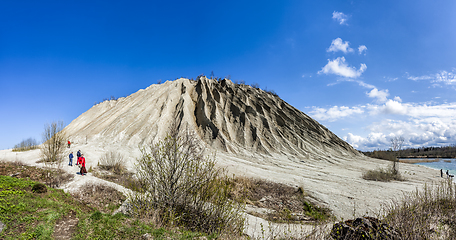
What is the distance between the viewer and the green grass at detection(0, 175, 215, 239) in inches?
178

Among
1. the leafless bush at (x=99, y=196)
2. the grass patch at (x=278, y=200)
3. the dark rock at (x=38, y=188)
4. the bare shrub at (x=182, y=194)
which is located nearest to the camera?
the bare shrub at (x=182, y=194)

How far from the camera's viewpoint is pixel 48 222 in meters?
4.92

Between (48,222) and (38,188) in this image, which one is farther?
(38,188)

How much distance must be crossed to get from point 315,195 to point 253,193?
3.90m

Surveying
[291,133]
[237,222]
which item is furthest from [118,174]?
[291,133]

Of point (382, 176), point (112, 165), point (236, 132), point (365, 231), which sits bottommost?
point (382, 176)

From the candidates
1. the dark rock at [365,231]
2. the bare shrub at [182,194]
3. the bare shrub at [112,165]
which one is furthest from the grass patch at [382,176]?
the bare shrub at [112,165]

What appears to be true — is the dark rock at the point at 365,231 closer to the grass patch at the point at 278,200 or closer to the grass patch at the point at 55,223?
the grass patch at the point at 55,223

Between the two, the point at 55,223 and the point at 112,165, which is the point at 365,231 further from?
the point at 112,165

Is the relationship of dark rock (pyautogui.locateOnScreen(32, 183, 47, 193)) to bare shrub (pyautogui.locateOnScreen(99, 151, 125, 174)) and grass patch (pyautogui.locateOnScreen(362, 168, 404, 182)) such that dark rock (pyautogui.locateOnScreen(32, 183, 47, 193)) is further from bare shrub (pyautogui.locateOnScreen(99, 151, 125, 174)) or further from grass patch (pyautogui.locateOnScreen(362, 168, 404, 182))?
grass patch (pyautogui.locateOnScreen(362, 168, 404, 182))

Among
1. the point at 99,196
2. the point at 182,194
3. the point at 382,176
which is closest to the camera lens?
the point at 182,194

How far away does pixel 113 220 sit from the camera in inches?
217

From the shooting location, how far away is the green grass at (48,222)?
4.52m

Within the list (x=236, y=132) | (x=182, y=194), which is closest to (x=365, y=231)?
(x=182, y=194)
